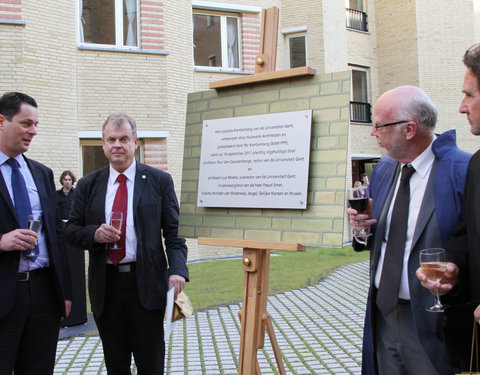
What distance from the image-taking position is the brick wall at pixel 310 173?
2908 mm

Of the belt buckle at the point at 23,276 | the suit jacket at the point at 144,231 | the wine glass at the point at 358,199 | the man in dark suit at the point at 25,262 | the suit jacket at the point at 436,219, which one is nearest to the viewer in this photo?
the suit jacket at the point at 436,219

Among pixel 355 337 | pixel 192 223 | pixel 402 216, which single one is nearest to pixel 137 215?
pixel 192 223

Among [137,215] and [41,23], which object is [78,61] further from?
[137,215]

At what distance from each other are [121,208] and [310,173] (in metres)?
1.48

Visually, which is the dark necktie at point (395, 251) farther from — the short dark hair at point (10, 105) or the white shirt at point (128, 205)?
the short dark hair at point (10, 105)

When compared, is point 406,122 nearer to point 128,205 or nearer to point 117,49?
point 128,205

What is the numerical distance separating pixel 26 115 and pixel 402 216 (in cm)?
258

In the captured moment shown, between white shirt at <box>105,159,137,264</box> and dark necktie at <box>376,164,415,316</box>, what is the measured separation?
1.73 metres

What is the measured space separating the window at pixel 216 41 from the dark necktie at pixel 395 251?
12.2 metres

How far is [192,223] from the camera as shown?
3.53 m

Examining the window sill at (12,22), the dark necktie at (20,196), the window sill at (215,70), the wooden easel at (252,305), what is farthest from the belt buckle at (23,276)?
the window sill at (215,70)

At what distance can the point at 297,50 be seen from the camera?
63.9ft

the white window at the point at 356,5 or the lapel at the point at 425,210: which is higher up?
the white window at the point at 356,5

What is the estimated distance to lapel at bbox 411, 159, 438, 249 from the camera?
2.84 metres
